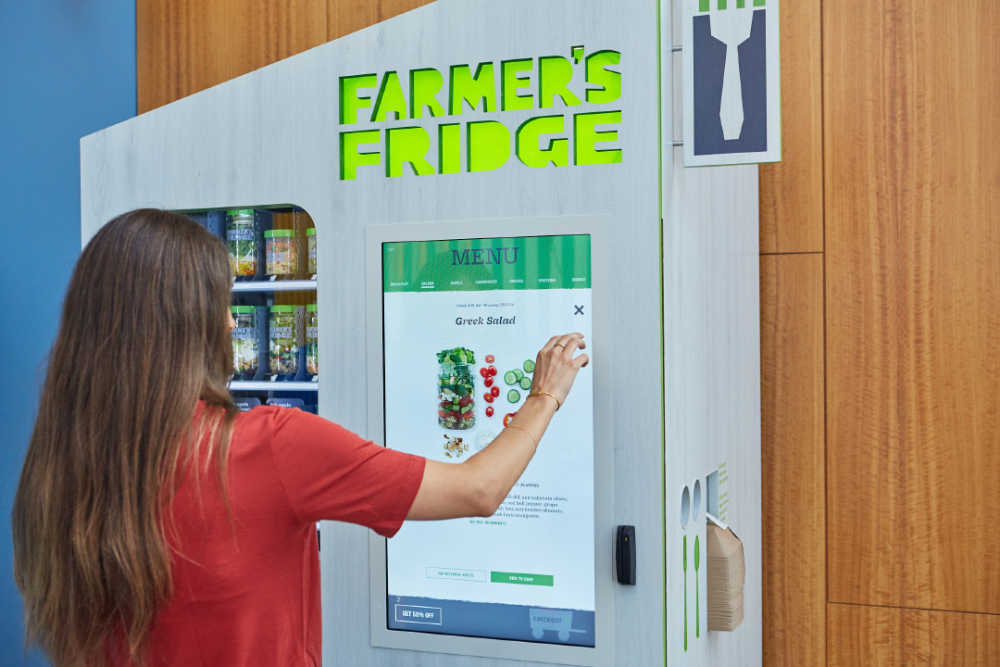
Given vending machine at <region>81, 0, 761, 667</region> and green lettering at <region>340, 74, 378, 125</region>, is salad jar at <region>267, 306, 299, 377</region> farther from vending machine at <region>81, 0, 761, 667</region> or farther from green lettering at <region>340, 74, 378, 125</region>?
green lettering at <region>340, 74, 378, 125</region>

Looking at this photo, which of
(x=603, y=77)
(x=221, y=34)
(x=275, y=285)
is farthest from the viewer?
(x=221, y=34)

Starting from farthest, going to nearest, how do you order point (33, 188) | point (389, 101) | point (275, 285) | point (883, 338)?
1. point (33, 188)
2. point (883, 338)
3. point (275, 285)
4. point (389, 101)

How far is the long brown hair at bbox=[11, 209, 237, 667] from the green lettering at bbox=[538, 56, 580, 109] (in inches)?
41.4

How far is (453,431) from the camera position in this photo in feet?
7.82

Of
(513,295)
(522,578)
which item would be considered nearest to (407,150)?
(513,295)

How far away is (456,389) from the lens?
2373 millimetres

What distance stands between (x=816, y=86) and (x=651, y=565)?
5.71 feet

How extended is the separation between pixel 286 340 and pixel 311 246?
29 cm

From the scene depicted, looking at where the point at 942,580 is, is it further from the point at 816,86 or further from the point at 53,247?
the point at 53,247

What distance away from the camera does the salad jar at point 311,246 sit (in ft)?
9.36

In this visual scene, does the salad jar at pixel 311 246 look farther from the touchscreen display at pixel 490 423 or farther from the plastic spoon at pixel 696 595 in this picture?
the plastic spoon at pixel 696 595

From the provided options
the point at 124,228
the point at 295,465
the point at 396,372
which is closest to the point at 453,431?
the point at 396,372

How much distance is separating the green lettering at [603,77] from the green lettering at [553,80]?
51 mm

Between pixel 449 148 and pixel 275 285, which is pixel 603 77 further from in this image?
pixel 275 285
